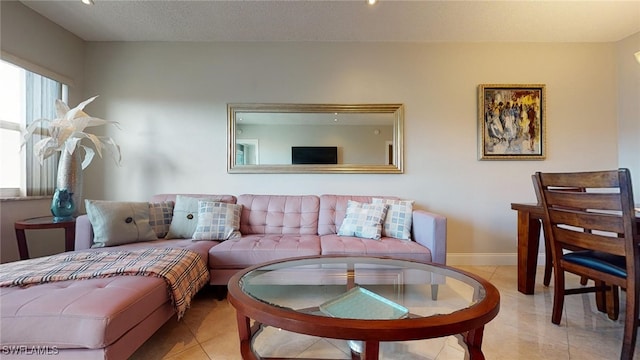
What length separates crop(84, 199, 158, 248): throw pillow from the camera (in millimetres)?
2068

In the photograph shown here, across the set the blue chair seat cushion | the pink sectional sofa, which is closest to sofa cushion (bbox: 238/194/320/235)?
the pink sectional sofa

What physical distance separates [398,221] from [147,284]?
184 centimetres

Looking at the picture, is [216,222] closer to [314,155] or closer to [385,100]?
[314,155]

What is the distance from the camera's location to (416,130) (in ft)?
9.90

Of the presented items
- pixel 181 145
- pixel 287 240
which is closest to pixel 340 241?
pixel 287 240

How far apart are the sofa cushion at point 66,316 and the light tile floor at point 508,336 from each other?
41cm

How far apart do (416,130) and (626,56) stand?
7.65 ft

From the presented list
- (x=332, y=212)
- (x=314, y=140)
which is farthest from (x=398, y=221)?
(x=314, y=140)

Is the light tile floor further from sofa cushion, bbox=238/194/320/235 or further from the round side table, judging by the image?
the round side table

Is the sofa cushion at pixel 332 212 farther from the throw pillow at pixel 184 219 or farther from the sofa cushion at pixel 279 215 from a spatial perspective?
the throw pillow at pixel 184 219

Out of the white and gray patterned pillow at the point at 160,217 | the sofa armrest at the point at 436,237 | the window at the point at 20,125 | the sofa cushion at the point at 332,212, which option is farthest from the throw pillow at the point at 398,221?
the window at the point at 20,125

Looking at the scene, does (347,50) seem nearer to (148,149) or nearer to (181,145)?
(181,145)

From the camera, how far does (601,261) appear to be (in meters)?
1.57

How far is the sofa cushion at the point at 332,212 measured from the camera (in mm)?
2596
